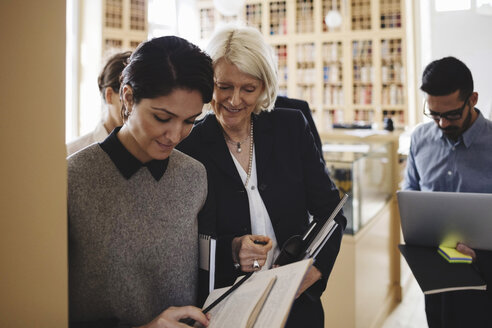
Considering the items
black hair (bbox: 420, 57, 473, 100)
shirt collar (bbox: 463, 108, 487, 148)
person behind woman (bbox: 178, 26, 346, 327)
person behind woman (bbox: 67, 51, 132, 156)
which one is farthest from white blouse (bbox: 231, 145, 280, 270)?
shirt collar (bbox: 463, 108, 487, 148)

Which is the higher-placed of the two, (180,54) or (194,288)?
(180,54)

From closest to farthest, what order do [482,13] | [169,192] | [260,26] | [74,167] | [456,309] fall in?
1. [74,167]
2. [169,192]
3. [456,309]
4. [482,13]
5. [260,26]

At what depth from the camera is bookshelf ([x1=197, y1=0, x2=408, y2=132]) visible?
7648 millimetres

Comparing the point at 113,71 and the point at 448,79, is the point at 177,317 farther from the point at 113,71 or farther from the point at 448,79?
the point at 448,79

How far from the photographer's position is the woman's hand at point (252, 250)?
1144 mm

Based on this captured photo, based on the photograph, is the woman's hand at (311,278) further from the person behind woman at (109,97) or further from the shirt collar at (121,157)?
the person behind woman at (109,97)

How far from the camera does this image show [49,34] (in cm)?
54

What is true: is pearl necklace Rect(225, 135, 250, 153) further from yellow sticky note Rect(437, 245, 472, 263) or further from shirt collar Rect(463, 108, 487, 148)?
shirt collar Rect(463, 108, 487, 148)

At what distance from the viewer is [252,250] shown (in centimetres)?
115

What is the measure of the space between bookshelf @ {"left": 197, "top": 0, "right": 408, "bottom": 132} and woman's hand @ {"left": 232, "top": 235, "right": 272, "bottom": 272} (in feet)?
22.3

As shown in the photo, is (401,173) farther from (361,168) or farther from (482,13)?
(482,13)

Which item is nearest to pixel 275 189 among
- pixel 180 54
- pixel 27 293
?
pixel 180 54

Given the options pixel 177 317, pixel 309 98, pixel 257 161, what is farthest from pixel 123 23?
pixel 177 317

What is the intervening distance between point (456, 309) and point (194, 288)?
164 cm
